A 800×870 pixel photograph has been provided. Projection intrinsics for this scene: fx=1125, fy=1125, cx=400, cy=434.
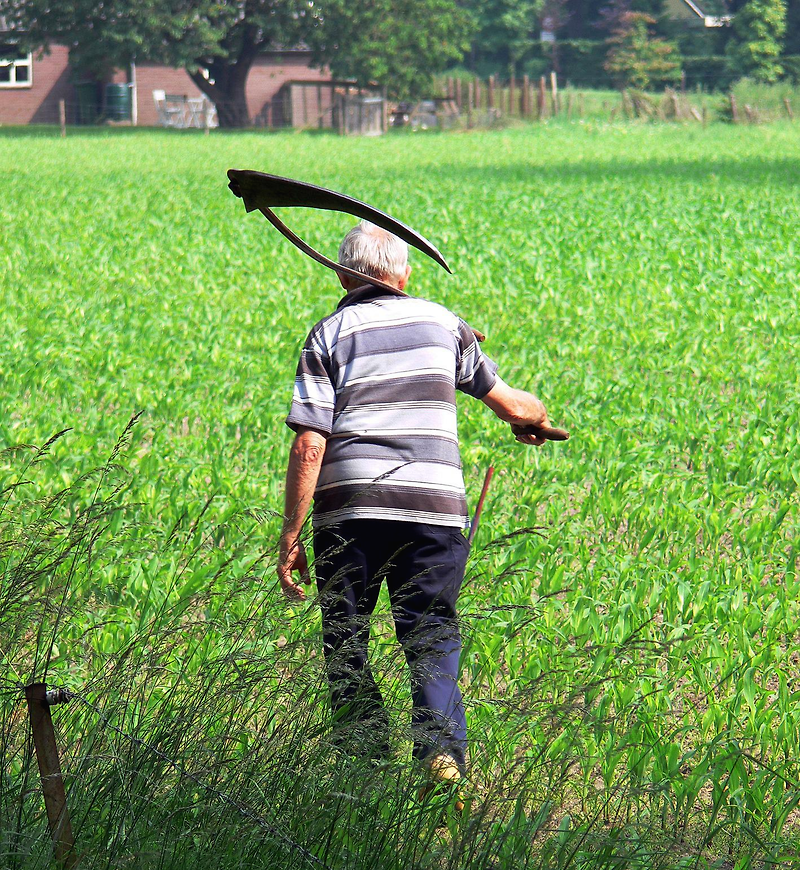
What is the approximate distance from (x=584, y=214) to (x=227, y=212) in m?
6.68

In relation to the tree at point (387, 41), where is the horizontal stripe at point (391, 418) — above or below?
below

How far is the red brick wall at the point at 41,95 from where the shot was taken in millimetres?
64375

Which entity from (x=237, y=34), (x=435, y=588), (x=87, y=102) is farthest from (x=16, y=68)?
(x=435, y=588)

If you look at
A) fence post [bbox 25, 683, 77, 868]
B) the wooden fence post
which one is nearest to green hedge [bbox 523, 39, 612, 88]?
the wooden fence post

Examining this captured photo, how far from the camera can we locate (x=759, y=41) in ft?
230

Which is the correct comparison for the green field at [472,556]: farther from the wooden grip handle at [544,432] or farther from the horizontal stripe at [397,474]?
the wooden grip handle at [544,432]

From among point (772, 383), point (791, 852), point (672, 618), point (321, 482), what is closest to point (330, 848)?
point (321, 482)

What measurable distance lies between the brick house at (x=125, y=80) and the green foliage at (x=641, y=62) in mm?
19685

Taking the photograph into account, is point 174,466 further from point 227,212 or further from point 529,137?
point 529,137

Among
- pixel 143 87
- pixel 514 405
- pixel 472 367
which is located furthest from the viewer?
pixel 143 87

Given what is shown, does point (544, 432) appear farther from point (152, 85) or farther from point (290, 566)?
point (152, 85)

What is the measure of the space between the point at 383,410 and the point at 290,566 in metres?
0.52

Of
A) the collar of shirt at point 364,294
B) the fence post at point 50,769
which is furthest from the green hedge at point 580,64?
the fence post at point 50,769

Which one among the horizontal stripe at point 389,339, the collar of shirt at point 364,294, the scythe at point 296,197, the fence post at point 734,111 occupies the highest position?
the fence post at point 734,111
